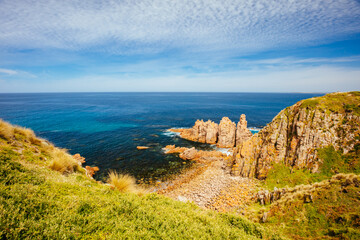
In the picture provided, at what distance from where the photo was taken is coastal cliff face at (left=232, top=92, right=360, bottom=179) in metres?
21.7

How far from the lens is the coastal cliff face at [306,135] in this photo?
21703 mm

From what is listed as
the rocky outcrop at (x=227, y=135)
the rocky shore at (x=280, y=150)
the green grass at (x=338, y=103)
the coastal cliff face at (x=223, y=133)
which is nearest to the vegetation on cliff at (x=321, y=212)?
the rocky shore at (x=280, y=150)

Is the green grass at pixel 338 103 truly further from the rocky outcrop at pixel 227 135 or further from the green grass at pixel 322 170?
the rocky outcrop at pixel 227 135

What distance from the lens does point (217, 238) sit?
7.17 meters

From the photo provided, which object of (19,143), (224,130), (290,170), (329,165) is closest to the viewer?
(19,143)

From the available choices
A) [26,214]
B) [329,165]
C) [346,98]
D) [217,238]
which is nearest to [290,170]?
[329,165]

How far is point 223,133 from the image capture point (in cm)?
5053

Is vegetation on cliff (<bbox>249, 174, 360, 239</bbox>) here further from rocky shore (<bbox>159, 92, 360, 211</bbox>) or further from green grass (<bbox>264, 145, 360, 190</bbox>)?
green grass (<bbox>264, 145, 360, 190</bbox>)

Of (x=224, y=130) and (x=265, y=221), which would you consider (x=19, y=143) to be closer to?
(x=265, y=221)

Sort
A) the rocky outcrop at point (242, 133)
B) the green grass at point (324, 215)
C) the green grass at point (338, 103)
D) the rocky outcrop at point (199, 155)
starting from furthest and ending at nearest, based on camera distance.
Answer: the rocky outcrop at point (242, 133) < the rocky outcrop at point (199, 155) < the green grass at point (338, 103) < the green grass at point (324, 215)

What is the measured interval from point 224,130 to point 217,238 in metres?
45.4

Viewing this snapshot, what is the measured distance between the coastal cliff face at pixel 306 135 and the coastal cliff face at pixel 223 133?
73.6ft

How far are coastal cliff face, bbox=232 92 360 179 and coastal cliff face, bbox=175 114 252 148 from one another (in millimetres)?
22446

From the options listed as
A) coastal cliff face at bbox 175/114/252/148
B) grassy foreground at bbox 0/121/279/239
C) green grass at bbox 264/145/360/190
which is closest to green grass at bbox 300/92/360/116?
green grass at bbox 264/145/360/190
